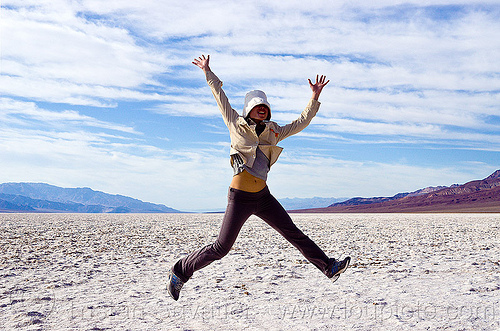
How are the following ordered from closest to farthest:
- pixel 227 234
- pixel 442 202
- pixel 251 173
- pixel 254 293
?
pixel 251 173, pixel 227 234, pixel 254 293, pixel 442 202

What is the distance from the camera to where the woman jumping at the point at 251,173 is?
12.8 feet

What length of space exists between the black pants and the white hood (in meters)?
0.72

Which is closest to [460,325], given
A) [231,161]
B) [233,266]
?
[231,161]

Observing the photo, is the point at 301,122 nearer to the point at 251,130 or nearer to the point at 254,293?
the point at 251,130

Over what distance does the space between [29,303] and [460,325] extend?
412 centimetres

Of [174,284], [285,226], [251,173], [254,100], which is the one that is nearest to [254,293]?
[174,284]

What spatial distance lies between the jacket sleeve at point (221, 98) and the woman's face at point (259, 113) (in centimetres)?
19

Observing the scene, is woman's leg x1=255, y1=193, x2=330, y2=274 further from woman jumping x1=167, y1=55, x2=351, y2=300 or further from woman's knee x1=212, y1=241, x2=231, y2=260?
woman's knee x1=212, y1=241, x2=231, y2=260

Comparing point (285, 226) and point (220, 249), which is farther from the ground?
point (285, 226)

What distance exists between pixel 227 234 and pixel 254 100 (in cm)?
121

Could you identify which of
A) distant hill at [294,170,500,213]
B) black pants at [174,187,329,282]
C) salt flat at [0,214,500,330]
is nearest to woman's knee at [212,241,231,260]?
black pants at [174,187,329,282]

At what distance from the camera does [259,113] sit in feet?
12.9

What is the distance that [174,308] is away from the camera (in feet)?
14.4

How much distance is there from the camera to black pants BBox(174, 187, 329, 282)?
393cm
